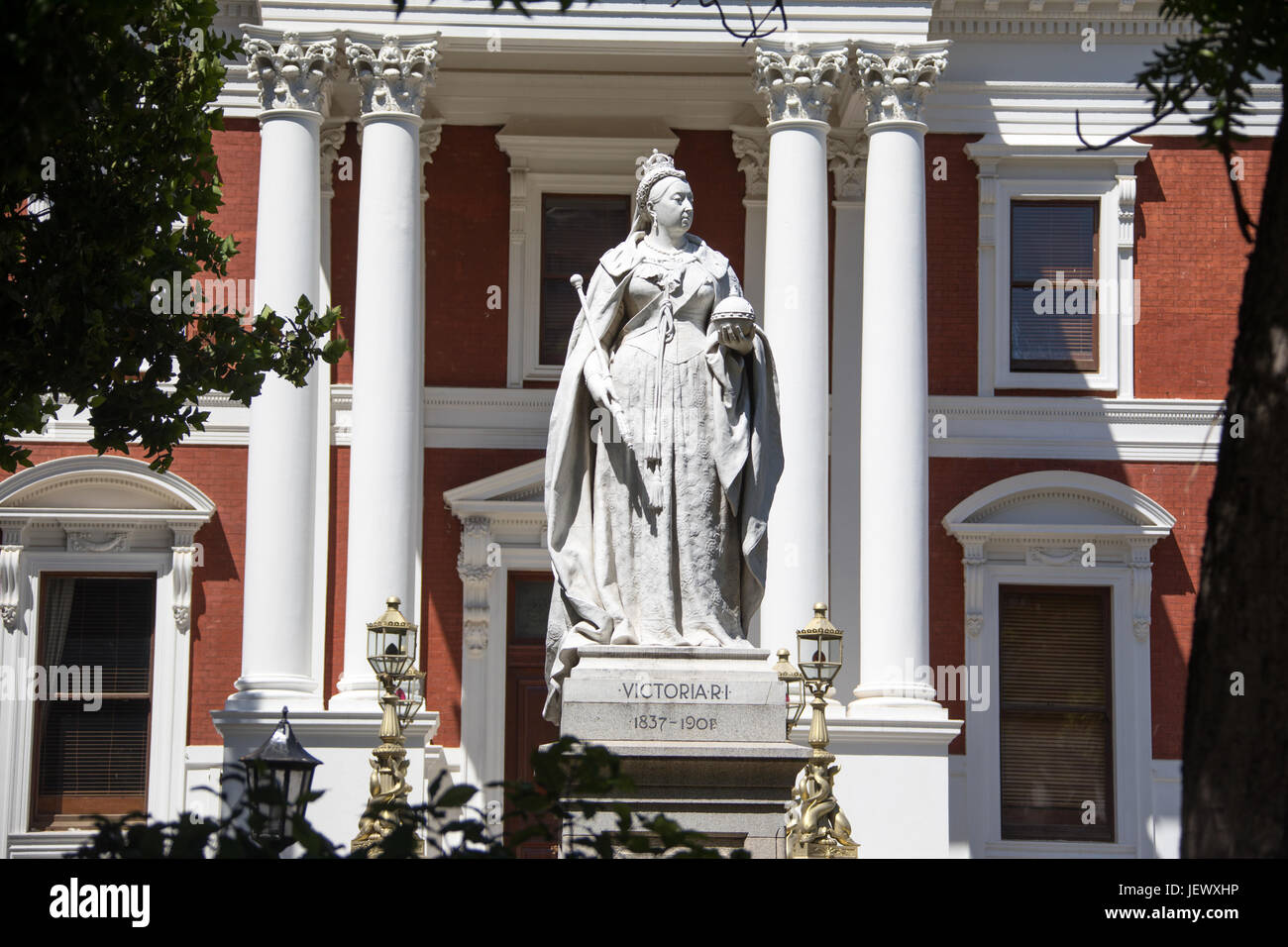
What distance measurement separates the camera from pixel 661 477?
9.45 meters

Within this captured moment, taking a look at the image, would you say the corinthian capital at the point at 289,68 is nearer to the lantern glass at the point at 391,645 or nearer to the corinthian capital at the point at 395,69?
the corinthian capital at the point at 395,69

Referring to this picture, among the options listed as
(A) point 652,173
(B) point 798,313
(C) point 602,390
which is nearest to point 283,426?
(B) point 798,313

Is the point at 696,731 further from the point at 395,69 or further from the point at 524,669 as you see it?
the point at 524,669

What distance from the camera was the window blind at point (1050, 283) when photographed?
23828 mm

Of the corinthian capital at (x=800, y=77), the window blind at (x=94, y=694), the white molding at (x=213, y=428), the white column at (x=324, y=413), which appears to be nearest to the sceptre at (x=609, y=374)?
the corinthian capital at (x=800, y=77)

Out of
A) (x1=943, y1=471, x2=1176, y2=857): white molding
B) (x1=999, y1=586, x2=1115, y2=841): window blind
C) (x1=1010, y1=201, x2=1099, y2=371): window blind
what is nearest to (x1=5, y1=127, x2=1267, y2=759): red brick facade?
(x1=943, y1=471, x2=1176, y2=857): white molding

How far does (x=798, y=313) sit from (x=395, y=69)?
497cm

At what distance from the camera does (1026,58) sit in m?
23.7

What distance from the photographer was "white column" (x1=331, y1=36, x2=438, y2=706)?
20328 mm

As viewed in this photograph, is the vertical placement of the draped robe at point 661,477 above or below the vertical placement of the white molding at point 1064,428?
below

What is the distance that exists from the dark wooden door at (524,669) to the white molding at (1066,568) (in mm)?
4825

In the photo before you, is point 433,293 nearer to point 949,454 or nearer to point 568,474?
point 949,454
